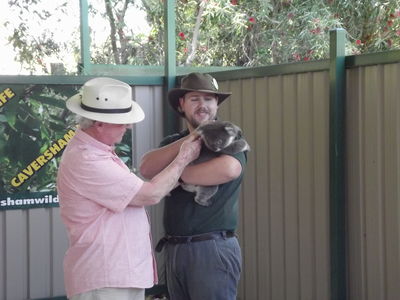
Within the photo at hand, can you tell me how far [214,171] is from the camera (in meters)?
2.74

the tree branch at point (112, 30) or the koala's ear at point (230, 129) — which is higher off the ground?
the tree branch at point (112, 30)

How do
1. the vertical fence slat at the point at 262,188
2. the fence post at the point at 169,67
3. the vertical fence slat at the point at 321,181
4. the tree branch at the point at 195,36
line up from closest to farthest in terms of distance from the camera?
the vertical fence slat at the point at 321,181
the vertical fence slat at the point at 262,188
the fence post at the point at 169,67
the tree branch at the point at 195,36

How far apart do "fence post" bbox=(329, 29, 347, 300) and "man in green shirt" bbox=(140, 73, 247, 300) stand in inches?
40.7

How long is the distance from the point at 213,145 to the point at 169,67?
273 cm

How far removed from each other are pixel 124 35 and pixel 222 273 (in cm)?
673

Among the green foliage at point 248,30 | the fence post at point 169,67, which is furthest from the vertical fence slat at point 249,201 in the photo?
the green foliage at point 248,30

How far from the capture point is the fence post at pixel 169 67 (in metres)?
5.31

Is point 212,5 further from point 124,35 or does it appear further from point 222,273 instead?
point 222,273

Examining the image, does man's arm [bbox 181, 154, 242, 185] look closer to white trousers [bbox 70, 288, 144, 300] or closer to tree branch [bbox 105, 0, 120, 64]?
white trousers [bbox 70, 288, 144, 300]

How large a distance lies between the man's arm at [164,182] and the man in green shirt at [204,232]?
0.09m

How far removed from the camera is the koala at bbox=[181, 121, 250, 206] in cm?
273

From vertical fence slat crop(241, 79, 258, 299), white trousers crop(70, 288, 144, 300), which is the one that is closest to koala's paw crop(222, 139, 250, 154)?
white trousers crop(70, 288, 144, 300)

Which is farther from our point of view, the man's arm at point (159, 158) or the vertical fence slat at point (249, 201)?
the vertical fence slat at point (249, 201)

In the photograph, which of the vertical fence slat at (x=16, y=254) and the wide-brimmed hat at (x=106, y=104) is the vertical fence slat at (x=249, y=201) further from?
the wide-brimmed hat at (x=106, y=104)
